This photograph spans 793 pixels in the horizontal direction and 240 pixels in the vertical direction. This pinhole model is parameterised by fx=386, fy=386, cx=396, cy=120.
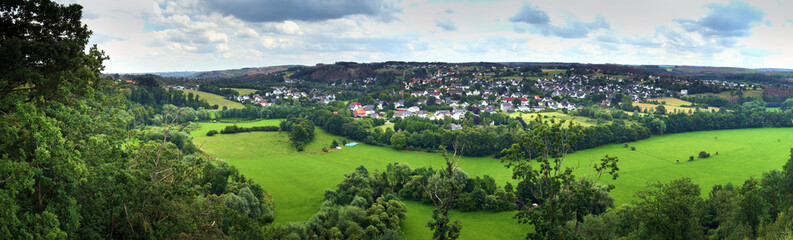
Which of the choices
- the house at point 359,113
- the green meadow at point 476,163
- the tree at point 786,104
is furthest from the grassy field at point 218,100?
the tree at point 786,104

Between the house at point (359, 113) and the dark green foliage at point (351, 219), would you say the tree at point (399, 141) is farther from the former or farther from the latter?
the house at point (359, 113)

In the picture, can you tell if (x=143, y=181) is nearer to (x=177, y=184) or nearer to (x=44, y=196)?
(x=177, y=184)

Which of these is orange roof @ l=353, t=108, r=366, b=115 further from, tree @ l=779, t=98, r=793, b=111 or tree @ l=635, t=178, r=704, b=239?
tree @ l=779, t=98, r=793, b=111

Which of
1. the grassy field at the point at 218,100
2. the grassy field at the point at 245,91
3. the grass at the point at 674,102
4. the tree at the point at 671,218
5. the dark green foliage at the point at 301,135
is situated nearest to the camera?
the tree at the point at 671,218

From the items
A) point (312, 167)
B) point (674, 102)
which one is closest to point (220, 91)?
point (312, 167)

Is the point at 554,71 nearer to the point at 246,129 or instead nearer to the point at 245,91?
the point at 245,91

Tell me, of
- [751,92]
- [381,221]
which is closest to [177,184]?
[381,221]

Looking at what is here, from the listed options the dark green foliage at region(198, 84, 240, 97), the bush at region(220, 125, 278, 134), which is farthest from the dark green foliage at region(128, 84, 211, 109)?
the bush at region(220, 125, 278, 134)

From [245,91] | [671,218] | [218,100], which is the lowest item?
[218,100]
